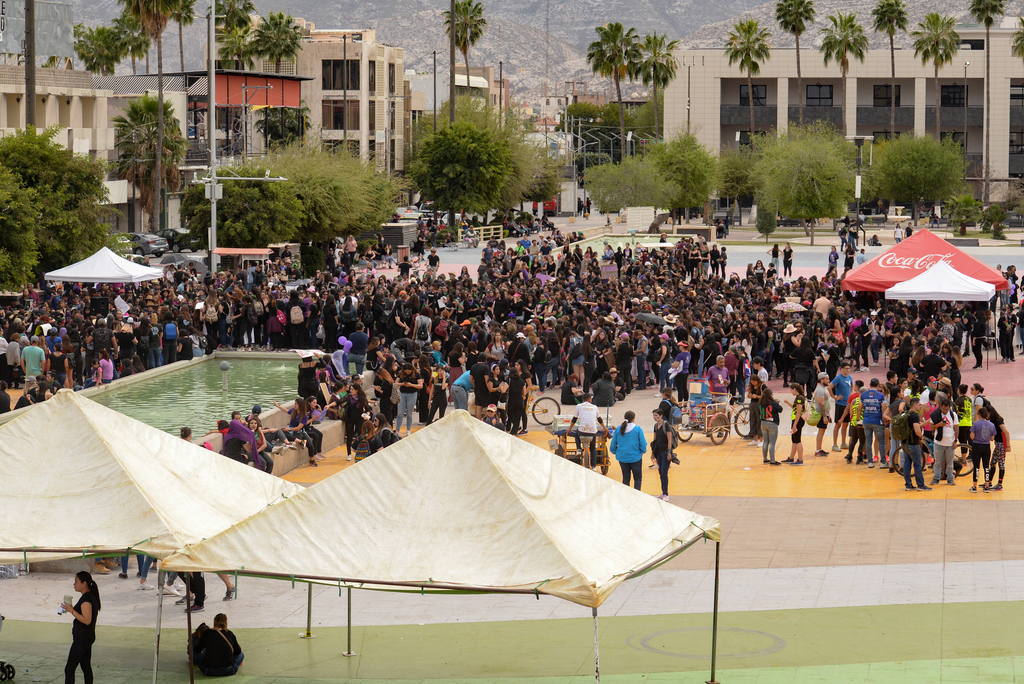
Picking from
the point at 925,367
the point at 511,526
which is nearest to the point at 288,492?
the point at 511,526

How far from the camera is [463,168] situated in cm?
6894

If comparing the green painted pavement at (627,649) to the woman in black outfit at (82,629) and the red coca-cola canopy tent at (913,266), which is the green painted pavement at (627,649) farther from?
the red coca-cola canopy tent at (913,266)

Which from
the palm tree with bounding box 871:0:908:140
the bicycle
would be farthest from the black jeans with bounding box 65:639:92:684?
the palm tree with bounding box 871:0:908:140

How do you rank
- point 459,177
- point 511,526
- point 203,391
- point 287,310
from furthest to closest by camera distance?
point 459,177, point 287,310, point 203,391, point 511,526

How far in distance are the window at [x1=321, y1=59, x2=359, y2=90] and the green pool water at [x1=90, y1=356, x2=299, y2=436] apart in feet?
235

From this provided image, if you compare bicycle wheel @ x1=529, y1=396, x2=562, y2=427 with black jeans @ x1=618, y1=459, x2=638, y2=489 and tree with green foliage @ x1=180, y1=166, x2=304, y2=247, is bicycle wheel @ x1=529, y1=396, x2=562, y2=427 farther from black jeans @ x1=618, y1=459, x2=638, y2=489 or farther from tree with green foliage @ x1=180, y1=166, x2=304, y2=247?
tree with green foliage @ x1=180, y1=166, x2=304, y2=247

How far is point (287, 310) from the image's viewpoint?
97.5ft

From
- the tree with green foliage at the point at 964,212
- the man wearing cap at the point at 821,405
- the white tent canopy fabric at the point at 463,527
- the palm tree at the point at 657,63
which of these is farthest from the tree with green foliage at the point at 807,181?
the white tent canopy fabric at the point at 463,527

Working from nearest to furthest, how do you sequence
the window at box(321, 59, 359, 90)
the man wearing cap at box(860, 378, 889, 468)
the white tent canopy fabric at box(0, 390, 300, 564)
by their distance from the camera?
the white tent canopy fabric at box(0, 390, 300, 564)
the man wearing cap at box(860, 378, 889, 468)
the window at box(321, 59, 359, 90)

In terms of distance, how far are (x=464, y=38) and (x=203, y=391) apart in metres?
68.2

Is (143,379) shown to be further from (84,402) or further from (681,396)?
(84,402)

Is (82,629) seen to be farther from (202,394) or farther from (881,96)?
(881,96)

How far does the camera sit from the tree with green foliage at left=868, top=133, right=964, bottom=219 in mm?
83500

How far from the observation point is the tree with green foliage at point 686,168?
3098 inches
